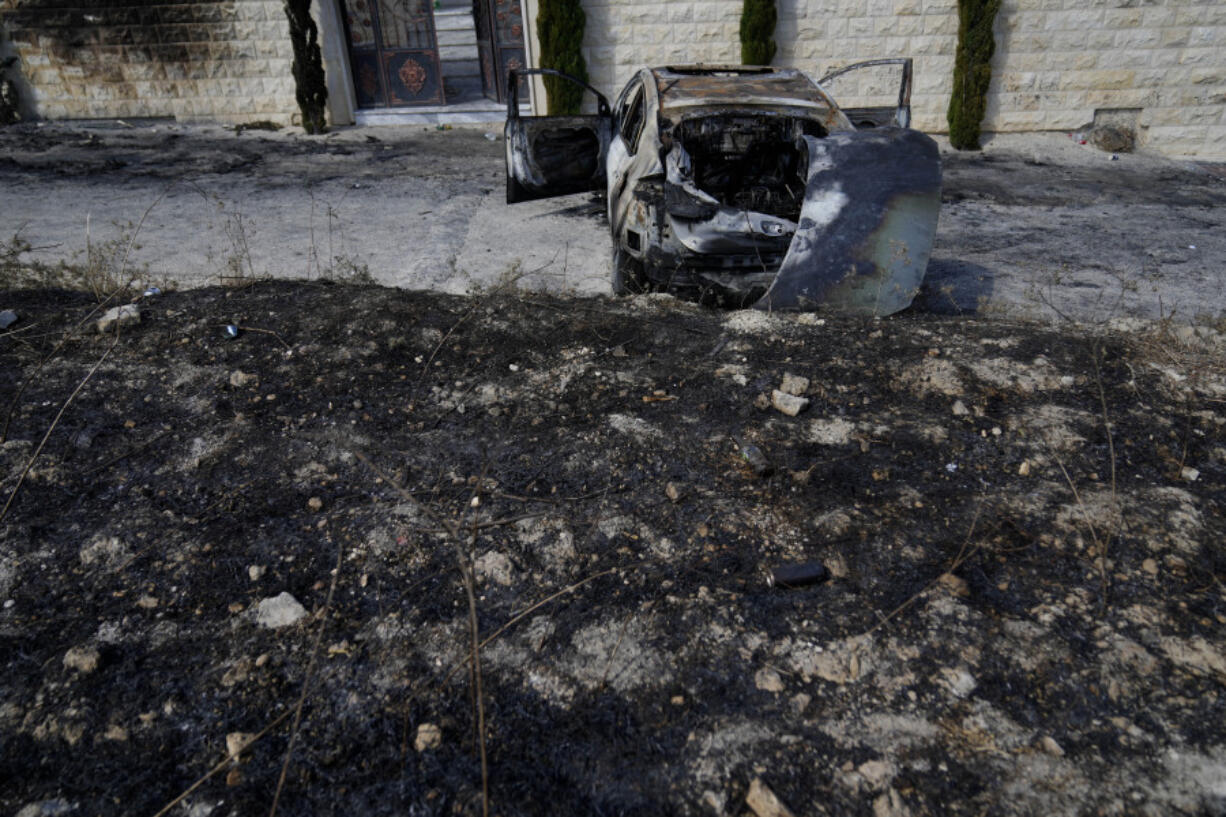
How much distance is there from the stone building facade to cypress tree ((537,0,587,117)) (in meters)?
0.28

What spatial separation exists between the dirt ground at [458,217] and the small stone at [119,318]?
96 cm

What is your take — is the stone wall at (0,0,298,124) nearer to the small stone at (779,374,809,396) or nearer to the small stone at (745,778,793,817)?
the small stone at (779,374,809,396)

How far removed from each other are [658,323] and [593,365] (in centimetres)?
69

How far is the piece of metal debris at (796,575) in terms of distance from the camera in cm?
281

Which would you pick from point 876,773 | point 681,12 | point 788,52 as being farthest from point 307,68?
point 876,773

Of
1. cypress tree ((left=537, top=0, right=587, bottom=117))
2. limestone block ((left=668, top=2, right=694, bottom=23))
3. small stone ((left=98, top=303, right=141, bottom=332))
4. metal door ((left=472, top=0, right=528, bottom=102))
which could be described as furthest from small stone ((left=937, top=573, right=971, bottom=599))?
metal door ((left=472, top=0, right=528, bottom=102))

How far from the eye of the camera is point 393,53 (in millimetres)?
11625

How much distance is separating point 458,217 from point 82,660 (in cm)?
595

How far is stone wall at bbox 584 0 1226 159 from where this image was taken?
10117mm

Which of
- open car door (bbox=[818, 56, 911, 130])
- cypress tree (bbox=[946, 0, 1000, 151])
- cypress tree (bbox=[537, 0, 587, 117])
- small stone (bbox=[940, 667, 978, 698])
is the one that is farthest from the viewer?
cypress tree (bbox=[537, 0, 587, 117])

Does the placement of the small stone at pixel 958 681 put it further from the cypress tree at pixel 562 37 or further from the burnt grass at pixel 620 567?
the cypress tree at pixel 562 37

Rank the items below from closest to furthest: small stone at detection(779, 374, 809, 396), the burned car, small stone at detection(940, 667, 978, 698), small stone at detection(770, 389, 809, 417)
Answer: small stone at detection(940, 667, 978, 698)
small stone at detection(770, 389, 809, 417)
small stone at detection(779, 374, 809, 396)
the burned car

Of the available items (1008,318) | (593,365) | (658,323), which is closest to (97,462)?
(593,365)

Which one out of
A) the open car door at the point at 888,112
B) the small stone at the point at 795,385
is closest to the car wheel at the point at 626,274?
the small stone at the point at 795,385
